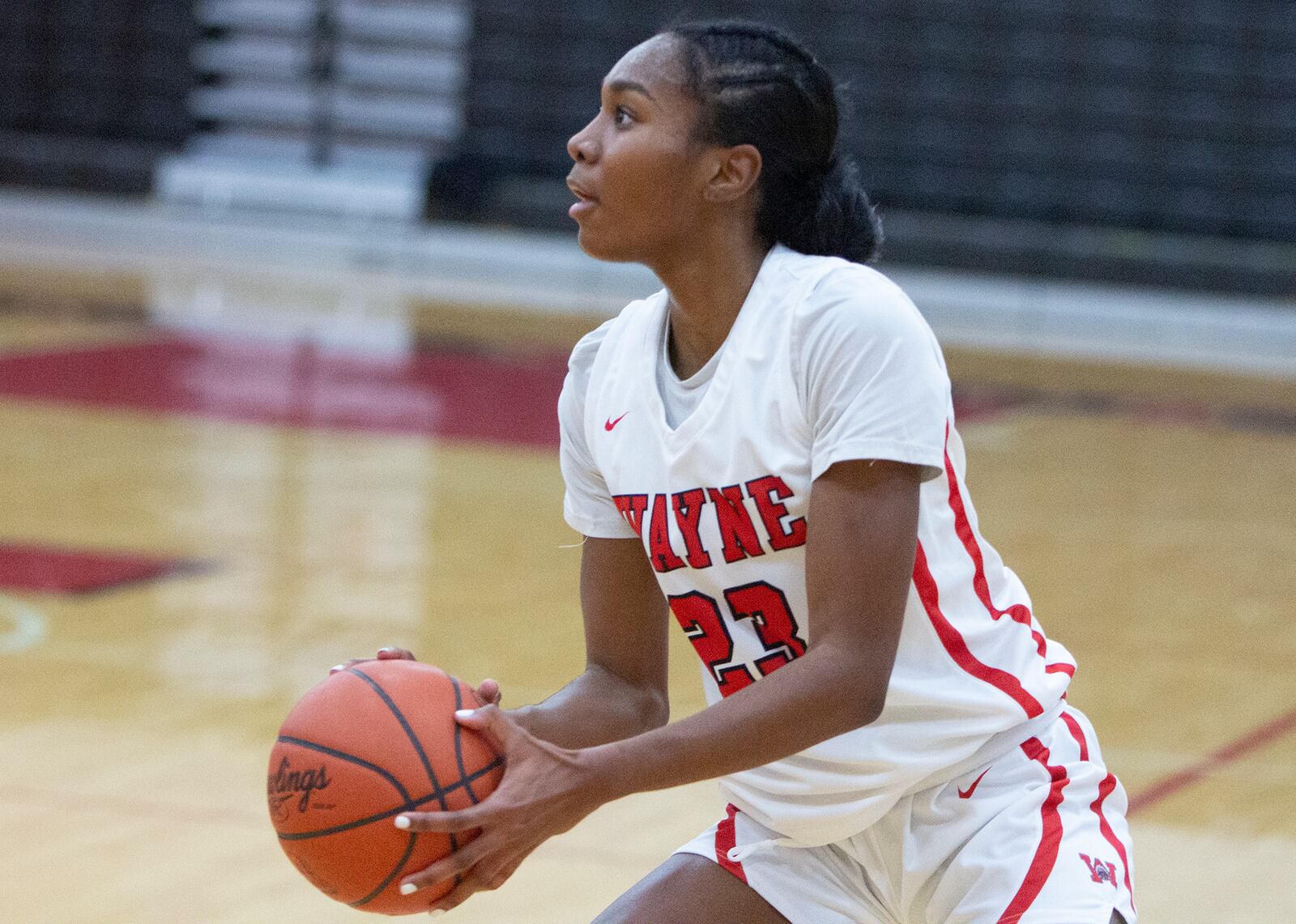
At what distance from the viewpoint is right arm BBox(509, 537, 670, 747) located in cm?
230

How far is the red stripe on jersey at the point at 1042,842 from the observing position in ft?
6.75

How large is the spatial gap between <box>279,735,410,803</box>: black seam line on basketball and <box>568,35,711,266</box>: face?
55 centimetres

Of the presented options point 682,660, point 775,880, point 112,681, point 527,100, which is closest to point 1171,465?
point 682,660

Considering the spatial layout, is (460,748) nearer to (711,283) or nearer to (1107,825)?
(711,283)

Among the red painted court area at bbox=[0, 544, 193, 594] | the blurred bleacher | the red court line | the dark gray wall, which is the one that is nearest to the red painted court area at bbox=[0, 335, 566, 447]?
the red painted court area at bbox=[0, 544, 193, 594]

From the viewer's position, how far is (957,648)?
2.10 meters

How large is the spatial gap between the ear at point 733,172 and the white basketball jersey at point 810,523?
0.30 ft

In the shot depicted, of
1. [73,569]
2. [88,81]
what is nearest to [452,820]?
[73,569]

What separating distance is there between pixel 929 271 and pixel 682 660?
8.53m

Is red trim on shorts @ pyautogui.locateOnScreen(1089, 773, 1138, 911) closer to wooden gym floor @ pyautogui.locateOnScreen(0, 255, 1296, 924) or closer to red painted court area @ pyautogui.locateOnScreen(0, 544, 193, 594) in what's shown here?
wooden gym floor @ pyautogui.locateOnScreen(0, 255, 1296, 924)

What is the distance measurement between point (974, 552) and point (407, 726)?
1.97 feet

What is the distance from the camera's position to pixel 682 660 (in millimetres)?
5035

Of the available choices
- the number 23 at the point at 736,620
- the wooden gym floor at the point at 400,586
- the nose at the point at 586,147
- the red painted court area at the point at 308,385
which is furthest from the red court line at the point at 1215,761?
the red painted court area at the point at 308,385

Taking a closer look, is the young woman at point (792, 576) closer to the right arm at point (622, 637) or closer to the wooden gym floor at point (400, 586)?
the right arm at point (622, 637)
